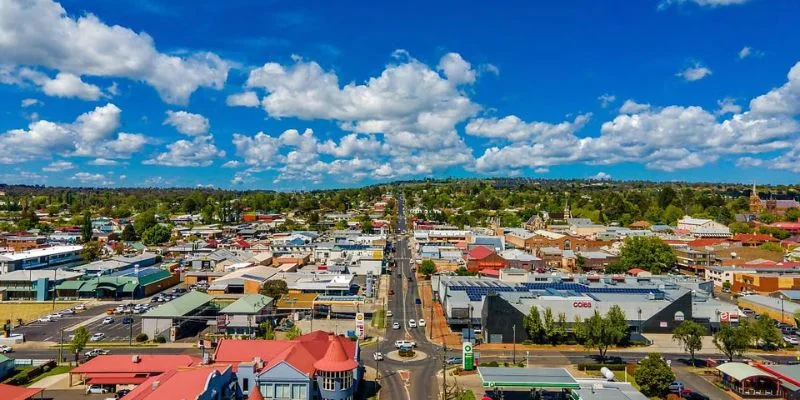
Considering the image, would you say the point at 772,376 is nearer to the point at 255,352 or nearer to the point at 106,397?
the point at 255,352

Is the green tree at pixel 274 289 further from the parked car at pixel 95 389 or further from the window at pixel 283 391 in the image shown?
the window at pixel 283 391

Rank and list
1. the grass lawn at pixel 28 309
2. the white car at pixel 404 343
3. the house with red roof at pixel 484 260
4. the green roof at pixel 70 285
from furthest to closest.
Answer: the house with red roof at pixel 484 260 → the green roof at pixel 70 285 → the grass lawn at pixel 28 309 → the white car at pixel 404 343

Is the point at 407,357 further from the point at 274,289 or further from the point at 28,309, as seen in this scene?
the point at 28,309

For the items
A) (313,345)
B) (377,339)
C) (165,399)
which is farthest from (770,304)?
(165,399)

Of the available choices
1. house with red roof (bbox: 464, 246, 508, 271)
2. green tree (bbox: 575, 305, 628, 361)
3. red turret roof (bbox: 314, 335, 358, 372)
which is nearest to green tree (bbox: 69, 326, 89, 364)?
red turret roof (bbox: 314, 335, 358, 372)

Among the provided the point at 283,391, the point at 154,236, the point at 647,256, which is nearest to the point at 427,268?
the point at 647,256

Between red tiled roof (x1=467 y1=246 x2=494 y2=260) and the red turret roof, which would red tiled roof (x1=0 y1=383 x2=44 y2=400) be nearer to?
the red turret roof

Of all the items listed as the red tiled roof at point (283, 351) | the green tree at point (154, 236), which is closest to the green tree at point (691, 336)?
the red tiled roof at point (283, 351)
